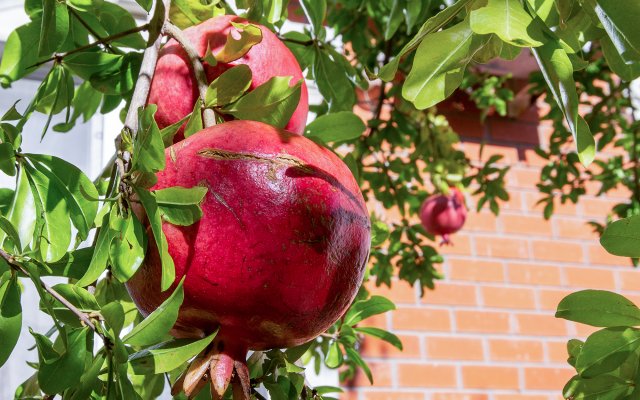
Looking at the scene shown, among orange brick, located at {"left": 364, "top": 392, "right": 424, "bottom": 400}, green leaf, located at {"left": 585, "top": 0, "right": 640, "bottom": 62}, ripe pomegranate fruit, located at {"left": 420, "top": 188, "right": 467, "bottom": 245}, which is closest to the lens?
green leaf, located at {"left": 585, "top": 0, "right": 640, "bottom": 62}

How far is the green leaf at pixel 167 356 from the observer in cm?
46

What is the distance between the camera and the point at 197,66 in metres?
0.58

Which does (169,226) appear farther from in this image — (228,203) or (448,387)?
(448,387)

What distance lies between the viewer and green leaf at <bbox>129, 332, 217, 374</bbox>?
46cm

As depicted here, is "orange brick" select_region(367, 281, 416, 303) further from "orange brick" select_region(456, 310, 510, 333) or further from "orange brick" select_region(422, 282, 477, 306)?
"orange brick" select_region(456, 310, 510, 333)

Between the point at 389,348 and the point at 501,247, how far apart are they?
0.50m

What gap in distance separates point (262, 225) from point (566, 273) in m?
2.13

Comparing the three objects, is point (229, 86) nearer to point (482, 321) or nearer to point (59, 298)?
point (59, 298)

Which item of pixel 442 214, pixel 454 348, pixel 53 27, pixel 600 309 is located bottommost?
pixel 454 348

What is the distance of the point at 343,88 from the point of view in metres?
0.81

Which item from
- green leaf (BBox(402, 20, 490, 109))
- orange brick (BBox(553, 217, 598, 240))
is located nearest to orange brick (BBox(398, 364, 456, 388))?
orange brick (BBox(553, 217, 598, 240))

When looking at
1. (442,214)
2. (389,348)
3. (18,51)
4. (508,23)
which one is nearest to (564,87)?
(508,23)

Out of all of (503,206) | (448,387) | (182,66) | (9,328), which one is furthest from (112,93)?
(503,206)

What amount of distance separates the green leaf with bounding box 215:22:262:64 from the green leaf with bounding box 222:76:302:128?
0.13ft
